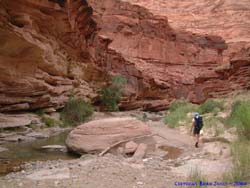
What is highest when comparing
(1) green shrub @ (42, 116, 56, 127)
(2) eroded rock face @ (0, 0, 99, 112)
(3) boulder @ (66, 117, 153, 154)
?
(2) eroded rock face @ (0, 0, 99, 112)

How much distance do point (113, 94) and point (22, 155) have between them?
1833 cm

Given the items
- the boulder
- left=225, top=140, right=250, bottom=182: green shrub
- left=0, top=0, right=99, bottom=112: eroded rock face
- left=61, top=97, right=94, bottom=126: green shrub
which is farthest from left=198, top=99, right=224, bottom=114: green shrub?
left=225, top=140, right=250, bottom=182: green shrub

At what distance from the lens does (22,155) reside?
1025 cm

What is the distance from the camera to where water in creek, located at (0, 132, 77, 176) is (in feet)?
28.1

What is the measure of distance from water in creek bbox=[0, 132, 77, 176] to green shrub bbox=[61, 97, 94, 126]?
7622mm

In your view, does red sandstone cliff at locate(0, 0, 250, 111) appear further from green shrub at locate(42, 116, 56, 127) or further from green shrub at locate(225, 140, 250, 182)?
green shrub at locate(225, 140, 250, 182)

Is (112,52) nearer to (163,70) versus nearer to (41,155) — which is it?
(163,70)

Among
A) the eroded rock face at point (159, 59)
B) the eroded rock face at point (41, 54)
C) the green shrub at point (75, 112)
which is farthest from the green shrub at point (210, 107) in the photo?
the eroded rock face at point (159, 59)

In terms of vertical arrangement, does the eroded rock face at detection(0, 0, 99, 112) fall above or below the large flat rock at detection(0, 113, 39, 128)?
above

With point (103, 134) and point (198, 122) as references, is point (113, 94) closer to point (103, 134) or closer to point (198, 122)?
point (198, 122)

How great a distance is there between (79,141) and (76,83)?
14000 mm

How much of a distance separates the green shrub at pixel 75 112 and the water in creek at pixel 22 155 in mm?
7622

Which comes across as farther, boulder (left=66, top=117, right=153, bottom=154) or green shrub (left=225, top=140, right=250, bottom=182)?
boulder (left=66, top=117, right=153, bottom=154)

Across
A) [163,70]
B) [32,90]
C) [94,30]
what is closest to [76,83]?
[32,90]
